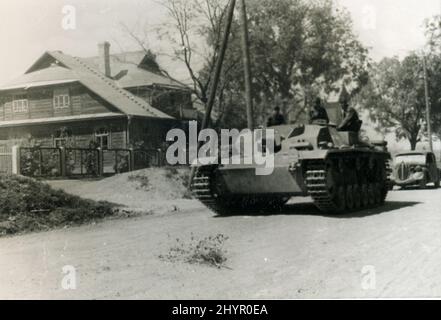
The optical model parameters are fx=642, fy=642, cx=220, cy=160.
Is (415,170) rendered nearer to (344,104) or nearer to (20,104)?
(344,104)

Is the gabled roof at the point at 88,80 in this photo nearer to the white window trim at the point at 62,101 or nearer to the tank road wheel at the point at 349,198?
the white window trim at the point at 62,101

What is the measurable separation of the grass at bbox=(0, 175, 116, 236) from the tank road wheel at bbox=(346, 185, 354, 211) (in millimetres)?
5385

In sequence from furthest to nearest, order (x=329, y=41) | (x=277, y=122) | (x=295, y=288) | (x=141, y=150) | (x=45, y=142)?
(x=329, y=41)
(x=45, y=142)
(x=141, y=150)
(x=277, y=122)
(x=295, y=288)

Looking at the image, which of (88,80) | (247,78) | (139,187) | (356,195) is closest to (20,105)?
(88,80)

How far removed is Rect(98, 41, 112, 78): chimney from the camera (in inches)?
1464

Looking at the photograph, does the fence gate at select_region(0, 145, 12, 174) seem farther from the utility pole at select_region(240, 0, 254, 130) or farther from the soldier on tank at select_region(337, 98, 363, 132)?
the soldier on tank at select_region(337, 98, 363, 132)

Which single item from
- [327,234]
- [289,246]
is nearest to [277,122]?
[327,234]

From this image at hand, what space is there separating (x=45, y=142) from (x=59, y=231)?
75.9 feet

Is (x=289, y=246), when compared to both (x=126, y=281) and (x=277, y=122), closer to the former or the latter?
(x=126, y=281)

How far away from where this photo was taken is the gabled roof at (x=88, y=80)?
1326 inches

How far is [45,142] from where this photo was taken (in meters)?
33.4

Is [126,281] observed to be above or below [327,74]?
below

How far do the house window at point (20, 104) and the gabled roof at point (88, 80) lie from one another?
2.27ft

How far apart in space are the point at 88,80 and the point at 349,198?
73.1 feet
